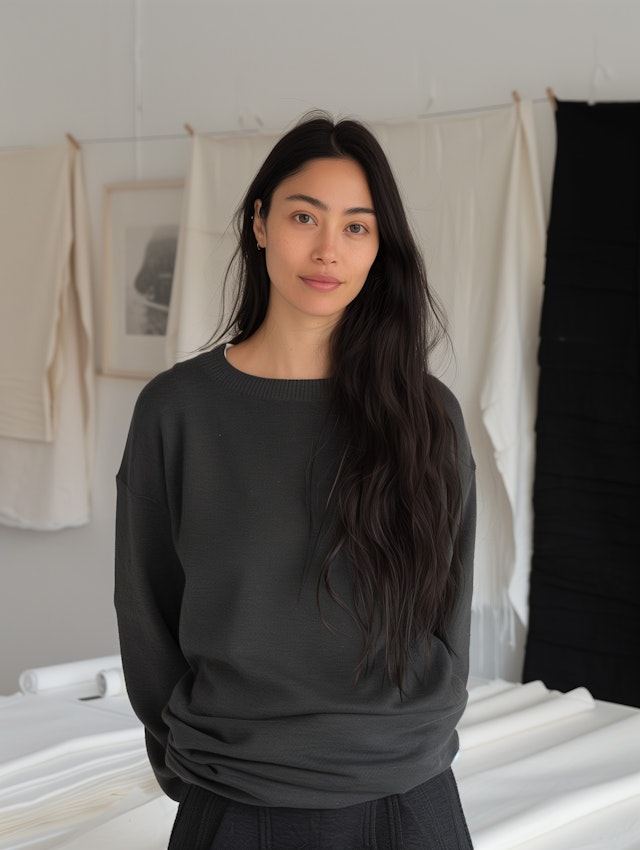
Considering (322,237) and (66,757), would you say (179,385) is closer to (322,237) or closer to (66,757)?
(322,237)

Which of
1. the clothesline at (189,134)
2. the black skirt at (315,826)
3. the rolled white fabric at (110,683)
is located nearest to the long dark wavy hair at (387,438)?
the black skirt at (315,826)

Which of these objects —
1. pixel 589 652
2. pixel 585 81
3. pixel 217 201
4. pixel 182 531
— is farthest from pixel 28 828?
pixel 585 81

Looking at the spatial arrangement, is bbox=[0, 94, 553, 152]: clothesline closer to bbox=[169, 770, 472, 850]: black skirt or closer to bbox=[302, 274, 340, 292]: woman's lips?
bbox=[302, 274, 340, 292]: woman's lips

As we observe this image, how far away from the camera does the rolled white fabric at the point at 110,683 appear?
2504 mm

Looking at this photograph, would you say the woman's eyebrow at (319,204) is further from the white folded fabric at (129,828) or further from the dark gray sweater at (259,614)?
the white folded fabric at (129,828)

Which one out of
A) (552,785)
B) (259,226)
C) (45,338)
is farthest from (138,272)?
(259,226)

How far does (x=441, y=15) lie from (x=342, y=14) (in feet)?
1.10

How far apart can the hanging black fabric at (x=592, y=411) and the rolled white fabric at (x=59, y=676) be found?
1.26 meters

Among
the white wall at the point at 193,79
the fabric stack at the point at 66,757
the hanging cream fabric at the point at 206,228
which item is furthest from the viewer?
the hanging cream fabric at the point at 206,228

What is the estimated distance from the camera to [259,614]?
113 cm

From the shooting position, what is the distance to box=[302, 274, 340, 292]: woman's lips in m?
1.23

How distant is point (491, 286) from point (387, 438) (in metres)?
1.96

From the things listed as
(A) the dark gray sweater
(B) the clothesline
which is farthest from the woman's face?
(B) the clothesline


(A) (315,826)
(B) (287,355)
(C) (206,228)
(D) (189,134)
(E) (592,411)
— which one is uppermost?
(D) (189,134)
